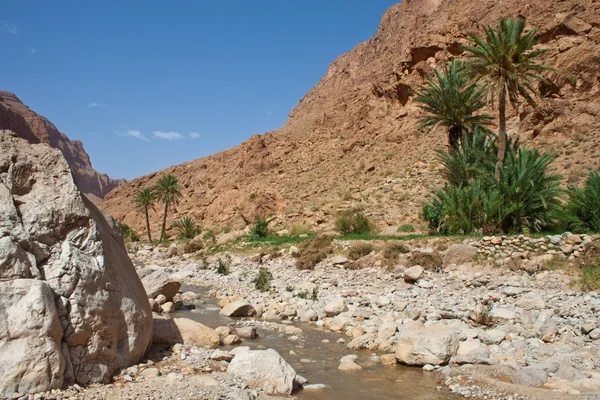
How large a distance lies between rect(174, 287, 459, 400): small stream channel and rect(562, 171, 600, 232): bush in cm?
1097

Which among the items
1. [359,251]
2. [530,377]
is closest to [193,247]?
[359,251]

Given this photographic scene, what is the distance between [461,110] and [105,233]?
21.3 meters

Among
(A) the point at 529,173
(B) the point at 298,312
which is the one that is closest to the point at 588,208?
(A) the point at 529,173

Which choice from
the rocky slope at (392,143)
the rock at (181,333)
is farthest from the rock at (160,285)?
the rocky slope at (392,143)

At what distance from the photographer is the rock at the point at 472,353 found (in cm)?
762

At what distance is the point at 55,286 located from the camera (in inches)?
227

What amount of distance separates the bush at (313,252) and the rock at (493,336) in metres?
10.6

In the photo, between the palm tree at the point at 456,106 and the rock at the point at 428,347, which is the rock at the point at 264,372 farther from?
the palm tree at the point at 456,106

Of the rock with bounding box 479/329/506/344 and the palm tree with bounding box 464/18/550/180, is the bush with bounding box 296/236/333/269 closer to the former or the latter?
the palm tree with bounding box 464/18/550/180

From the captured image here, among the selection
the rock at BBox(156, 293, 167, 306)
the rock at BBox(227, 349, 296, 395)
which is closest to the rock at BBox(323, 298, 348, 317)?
the rock at BBox(156, 293, 167, 306)

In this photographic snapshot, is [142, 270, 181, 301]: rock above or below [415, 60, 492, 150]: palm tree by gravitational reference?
below

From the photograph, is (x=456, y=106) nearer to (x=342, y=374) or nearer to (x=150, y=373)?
(x=342, y=374)

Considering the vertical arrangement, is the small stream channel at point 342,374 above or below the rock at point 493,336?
below

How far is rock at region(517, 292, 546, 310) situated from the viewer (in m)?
9.95
